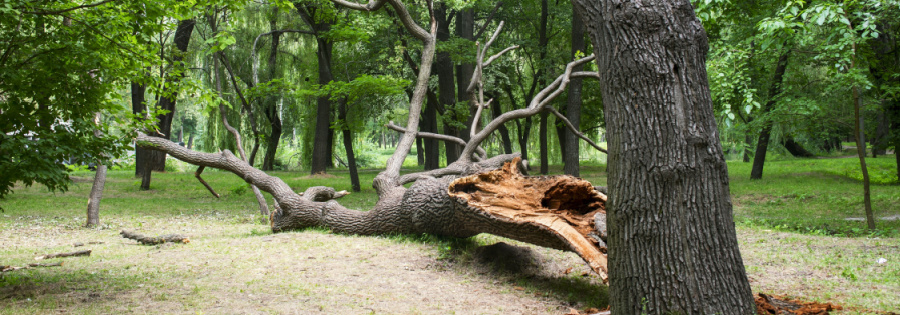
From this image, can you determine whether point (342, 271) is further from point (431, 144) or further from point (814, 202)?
point (431, 144)

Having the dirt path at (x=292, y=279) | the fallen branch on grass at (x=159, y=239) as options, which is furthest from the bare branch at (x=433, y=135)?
the fallen branch on grass at (x=159, y=239)

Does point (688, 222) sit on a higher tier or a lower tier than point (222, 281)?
higher

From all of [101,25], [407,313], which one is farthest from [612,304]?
[101,25]

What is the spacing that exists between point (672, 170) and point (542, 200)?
2467 millimetres

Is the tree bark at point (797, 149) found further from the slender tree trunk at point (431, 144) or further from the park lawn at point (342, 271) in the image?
the park lawn at point (342, 271)

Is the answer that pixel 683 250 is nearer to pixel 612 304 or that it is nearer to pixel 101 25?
pixel 612 304

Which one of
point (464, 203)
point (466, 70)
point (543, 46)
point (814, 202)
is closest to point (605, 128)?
point (464, 203)

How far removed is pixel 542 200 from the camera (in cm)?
531

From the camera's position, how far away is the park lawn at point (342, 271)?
13.4 ft

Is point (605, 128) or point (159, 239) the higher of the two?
point (605, 128)

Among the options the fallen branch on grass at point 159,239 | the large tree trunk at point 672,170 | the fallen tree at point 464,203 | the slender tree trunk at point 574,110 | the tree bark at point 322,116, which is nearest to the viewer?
the large tree trunk at point 672,170

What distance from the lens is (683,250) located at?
114 inches

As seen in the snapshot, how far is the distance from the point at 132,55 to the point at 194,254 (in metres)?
2.28

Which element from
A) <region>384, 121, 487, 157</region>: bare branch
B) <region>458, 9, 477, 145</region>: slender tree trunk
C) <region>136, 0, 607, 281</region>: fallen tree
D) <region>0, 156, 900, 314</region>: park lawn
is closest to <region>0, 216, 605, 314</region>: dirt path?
<region>0, 156, 900, 314</region>: park lawn
